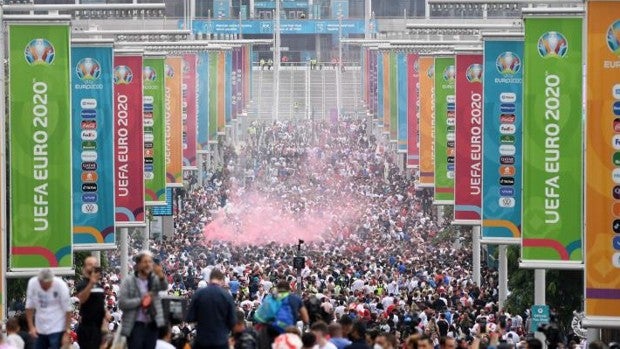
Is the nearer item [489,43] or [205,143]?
[489,43]

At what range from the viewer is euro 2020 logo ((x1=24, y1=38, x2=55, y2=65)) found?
2916 centimetres

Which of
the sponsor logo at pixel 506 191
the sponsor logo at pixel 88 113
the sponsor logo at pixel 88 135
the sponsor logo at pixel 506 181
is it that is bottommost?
the sponsor logo at pixel 506 191

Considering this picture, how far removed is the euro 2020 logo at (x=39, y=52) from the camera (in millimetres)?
29156

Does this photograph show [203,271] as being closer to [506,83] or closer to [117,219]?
[117,219]

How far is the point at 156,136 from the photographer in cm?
4375

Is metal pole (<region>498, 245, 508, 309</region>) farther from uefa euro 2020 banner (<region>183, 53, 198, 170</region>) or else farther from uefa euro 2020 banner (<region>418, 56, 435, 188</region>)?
uefa euro 2020 banner (<region>183, 53, 198, 170</region>)

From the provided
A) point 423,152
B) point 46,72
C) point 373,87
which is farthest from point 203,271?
point 373,87

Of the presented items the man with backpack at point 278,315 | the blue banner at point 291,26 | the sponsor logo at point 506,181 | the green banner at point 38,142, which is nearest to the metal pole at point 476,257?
the sponsor logo at point 506,181

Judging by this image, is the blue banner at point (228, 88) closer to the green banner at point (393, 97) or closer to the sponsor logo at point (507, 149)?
the green banner at point (393, 97)

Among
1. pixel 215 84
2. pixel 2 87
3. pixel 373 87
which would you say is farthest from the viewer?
pixel 373 87

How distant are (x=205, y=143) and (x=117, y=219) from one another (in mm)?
29203

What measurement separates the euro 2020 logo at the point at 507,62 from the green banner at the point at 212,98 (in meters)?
36.2

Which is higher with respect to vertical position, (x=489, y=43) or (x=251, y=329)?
(x=489, y=43)

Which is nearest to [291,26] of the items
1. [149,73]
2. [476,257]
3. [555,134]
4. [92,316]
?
[476,257]
